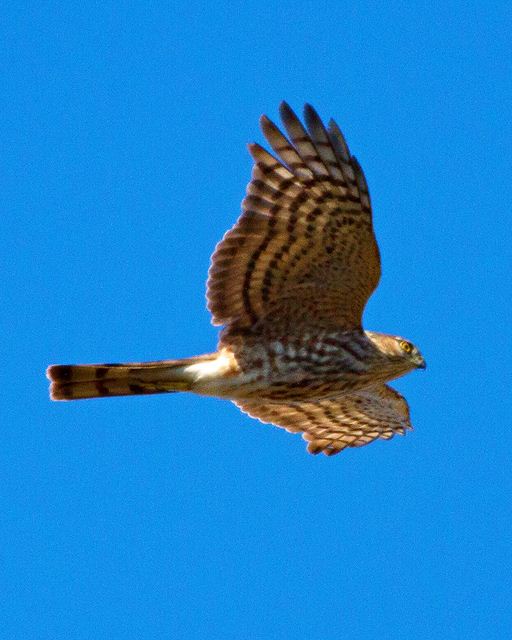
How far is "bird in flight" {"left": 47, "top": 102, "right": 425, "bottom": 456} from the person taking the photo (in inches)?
375

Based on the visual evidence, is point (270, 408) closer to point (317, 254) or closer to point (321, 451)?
point (321, 451)

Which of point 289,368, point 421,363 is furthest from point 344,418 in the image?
point 289,368

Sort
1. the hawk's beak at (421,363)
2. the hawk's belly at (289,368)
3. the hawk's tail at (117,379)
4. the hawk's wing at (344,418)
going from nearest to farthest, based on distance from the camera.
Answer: the hawk's tail at (117,379), the hawk's belly at (289,368), the hawk's beak at (421,363), the hawk's wing at (344,418)

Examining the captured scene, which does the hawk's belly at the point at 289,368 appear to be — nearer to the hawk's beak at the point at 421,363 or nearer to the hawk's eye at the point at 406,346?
the hawk's eye at the point at 406,346

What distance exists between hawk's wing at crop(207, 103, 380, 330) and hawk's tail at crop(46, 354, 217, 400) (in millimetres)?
580

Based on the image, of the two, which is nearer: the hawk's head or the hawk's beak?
the hawk's head

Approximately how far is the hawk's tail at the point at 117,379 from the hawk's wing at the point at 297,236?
0.58 m

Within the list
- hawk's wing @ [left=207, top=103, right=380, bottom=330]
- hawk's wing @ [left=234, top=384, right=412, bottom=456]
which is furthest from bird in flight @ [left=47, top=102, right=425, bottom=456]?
hawk's wing @ [left=234, top=384, right=412, bottom=456]

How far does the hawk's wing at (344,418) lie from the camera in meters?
11.4

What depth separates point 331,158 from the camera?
31.2 ft

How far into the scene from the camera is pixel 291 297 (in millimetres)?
10062

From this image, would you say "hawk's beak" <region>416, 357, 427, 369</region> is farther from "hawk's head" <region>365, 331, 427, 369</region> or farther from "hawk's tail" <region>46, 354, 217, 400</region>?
"hawk's tail" <region>46, 354, 217, 400</region>

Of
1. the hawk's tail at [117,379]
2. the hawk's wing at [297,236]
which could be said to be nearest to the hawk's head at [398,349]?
Result: the hawk's wing at [297,236]

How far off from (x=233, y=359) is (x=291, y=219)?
1.18 m
